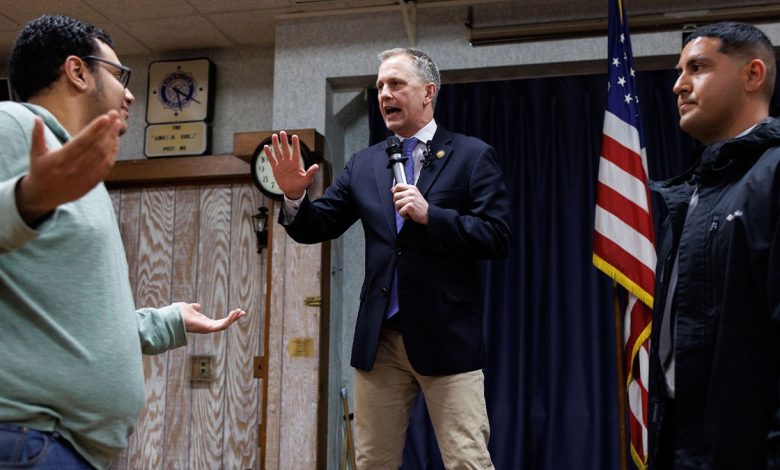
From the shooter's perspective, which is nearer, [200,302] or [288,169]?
[288,169]

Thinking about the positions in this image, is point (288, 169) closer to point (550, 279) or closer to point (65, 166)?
point (65, 166)

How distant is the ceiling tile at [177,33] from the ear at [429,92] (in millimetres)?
2298

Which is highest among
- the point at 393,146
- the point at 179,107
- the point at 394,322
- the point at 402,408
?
the point at 179,107

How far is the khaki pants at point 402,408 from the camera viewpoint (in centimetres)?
197

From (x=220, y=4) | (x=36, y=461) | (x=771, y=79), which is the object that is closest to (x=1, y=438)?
(x=36, y=461)

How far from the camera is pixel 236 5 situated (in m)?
4.03

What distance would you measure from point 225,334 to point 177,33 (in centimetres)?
183

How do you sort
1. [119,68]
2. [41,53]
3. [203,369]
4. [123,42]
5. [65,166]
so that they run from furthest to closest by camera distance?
[123,42] → [203,369] → [119,68] → [41,53] → [65,166]

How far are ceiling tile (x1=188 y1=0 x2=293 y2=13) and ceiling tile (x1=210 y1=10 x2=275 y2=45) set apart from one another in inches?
2.1

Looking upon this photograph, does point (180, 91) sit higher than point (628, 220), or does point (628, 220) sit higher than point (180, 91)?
point (180, 91)

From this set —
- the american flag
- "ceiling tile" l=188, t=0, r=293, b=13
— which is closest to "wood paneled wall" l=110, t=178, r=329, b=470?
"ceiling tile" l=188, t=0, r=293, b=13

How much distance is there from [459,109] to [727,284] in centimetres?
293

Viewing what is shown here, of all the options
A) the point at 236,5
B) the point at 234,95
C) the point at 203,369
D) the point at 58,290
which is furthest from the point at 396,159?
the point at 234,95

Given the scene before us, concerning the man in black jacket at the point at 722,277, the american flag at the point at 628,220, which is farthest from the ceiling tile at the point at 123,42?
the man in black jacket at the point at 722,277
